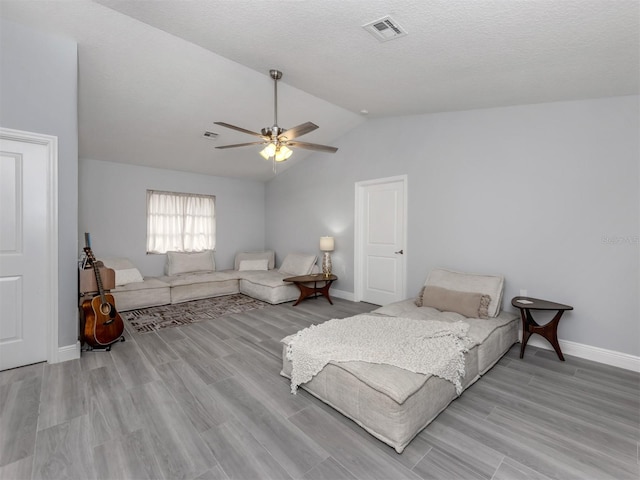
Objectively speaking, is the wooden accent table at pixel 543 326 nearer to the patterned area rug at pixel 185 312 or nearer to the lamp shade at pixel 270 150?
the lamp shade at pixel 270 150

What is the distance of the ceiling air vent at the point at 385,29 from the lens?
212 centimetres

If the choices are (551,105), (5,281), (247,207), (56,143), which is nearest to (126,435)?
(5,281)

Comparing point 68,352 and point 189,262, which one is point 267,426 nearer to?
point 68,352

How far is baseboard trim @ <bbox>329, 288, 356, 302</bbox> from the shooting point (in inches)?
207

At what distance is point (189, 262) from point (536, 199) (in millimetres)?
5605

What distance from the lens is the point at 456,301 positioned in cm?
329

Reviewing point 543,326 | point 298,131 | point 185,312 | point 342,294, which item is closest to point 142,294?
point 185,312

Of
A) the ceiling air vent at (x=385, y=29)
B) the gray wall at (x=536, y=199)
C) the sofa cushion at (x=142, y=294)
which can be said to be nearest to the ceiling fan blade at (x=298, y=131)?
the ceiling air vent at (x=385, y=29)

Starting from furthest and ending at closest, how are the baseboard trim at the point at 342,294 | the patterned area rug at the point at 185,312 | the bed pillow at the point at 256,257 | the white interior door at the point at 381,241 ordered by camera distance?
the bed pillow at the point at 256,257, the baseboard trim at the point at 342,294, the white interior door at the point at 381,241, the patterned area rug at the point at 185,312

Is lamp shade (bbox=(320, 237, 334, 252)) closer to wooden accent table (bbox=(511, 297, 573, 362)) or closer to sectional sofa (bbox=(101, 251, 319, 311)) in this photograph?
sectional sofa (bbox=(101, 251, 319, 311))

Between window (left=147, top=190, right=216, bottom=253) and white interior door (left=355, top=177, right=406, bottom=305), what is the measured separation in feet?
10.7

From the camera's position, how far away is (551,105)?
10.3 ft

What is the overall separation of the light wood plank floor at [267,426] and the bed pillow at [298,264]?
2717 mm

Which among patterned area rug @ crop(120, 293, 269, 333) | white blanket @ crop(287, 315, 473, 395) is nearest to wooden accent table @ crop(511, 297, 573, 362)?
white blanket @ crop(287, 315, 473, 395)
